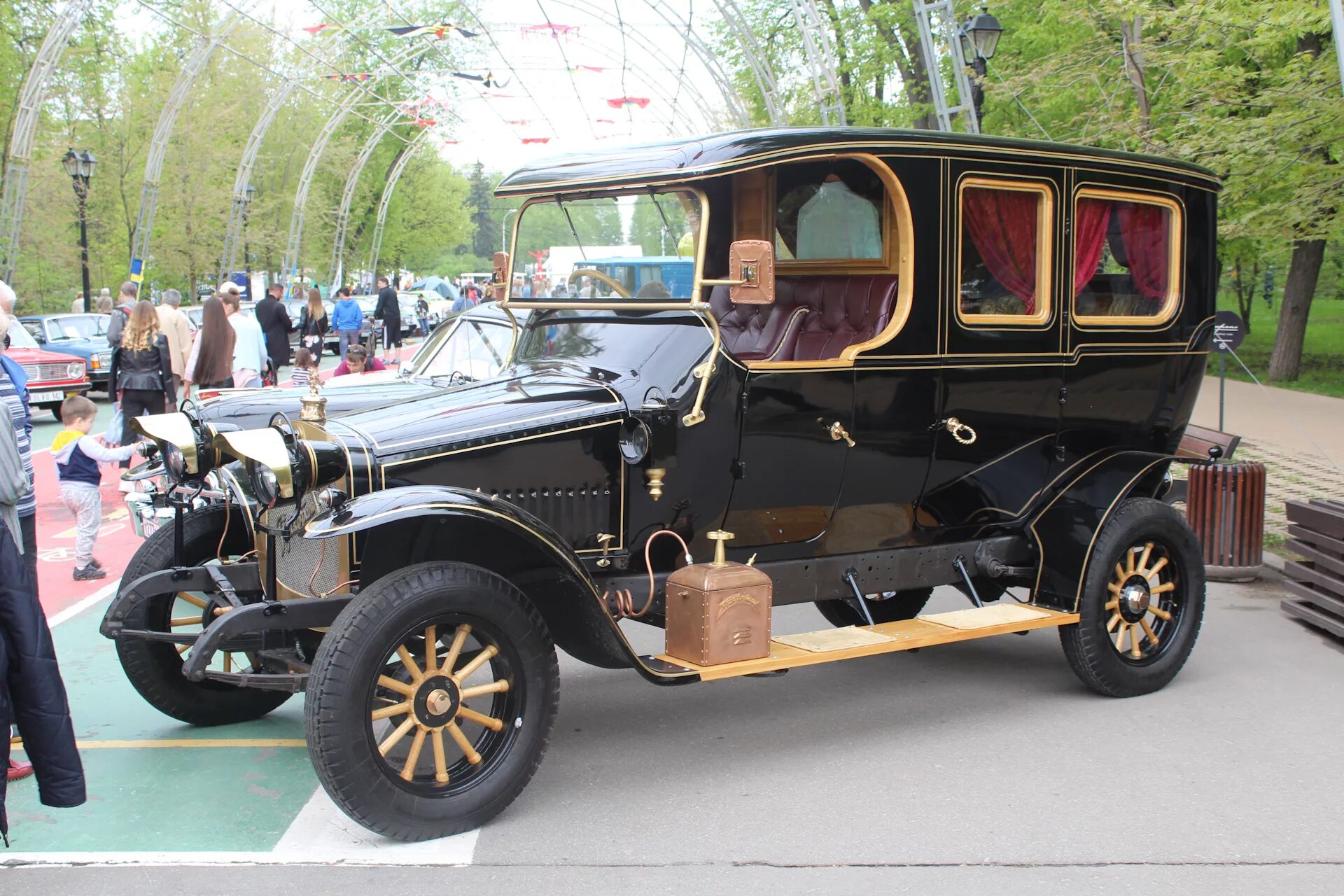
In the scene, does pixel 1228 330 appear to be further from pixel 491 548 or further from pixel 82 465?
pixel 82 465

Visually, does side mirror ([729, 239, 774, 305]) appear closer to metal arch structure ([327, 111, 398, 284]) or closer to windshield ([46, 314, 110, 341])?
windshield ([46, 314, 110, 341])

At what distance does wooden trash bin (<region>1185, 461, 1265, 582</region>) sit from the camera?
8617 millimetres

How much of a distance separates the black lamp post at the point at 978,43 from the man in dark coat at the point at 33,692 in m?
13.1

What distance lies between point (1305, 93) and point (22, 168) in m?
22.3

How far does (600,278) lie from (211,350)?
26.4ft

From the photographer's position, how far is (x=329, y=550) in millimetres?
4863

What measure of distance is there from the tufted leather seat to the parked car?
16977 mm

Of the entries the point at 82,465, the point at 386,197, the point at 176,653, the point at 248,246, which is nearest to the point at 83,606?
the point at 82,465

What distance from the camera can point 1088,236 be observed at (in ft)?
20.3

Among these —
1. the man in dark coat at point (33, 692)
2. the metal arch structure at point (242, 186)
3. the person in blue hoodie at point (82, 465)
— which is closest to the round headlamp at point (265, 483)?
the man in dark coat at point (33, 692)

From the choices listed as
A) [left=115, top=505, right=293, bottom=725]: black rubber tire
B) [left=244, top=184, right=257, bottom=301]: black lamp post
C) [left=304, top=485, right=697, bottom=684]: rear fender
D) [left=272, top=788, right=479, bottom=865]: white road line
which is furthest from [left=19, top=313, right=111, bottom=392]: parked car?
[left=272, top=788, right=479, bottom=865]: white road line

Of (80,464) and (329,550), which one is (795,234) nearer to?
(329,550)

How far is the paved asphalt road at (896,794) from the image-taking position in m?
4.21

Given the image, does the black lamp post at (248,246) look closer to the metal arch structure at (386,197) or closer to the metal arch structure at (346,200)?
the metal arch structure at (346,200)
